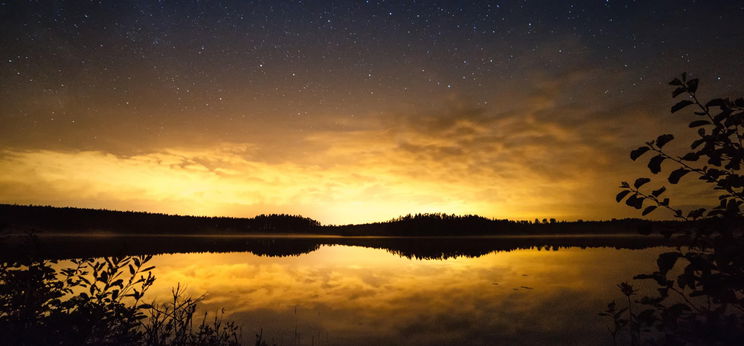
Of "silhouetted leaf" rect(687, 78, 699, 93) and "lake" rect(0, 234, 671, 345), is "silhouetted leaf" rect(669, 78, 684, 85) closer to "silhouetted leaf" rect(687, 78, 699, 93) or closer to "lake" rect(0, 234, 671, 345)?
"silhouetted leaf" rect(687, 78, 699, 93)

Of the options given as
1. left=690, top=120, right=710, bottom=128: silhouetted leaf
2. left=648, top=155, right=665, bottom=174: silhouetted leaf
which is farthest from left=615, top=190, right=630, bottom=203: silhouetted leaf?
left=690, top=120, right=710, bottom=128: silhouetted leaf

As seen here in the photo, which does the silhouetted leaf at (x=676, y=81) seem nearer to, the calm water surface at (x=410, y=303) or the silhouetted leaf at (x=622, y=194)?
the silhouetted leaf at (x=622, y=194)

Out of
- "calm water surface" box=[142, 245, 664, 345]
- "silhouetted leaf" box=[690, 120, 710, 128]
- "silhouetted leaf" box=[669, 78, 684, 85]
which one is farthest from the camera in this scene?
"calm water surface" box=[142, 245, 664, 345]

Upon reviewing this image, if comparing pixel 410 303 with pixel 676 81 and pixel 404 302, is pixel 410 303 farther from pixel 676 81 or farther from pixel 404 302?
pixel 676 81

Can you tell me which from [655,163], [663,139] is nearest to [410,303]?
[655,163]

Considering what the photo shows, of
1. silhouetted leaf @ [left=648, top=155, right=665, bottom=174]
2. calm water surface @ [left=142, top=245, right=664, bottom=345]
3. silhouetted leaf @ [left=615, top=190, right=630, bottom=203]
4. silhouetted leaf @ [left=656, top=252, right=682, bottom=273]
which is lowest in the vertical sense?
calm water surface @ [left=142, top=245, right=664, bottom=345]

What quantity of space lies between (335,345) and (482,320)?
17.7 feet

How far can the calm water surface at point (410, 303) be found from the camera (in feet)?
36.6

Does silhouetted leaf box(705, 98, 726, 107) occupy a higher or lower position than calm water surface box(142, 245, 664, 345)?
higher

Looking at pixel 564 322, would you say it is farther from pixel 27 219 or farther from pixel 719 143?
pixel 27 219

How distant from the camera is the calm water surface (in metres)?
11.1

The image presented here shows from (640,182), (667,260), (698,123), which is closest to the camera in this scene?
(667,260)

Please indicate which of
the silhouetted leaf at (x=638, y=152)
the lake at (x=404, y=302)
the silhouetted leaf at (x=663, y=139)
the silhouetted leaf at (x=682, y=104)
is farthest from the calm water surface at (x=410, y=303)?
the silhouetted leaf at (x=682, y=104)

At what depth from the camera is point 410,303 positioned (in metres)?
15.6
